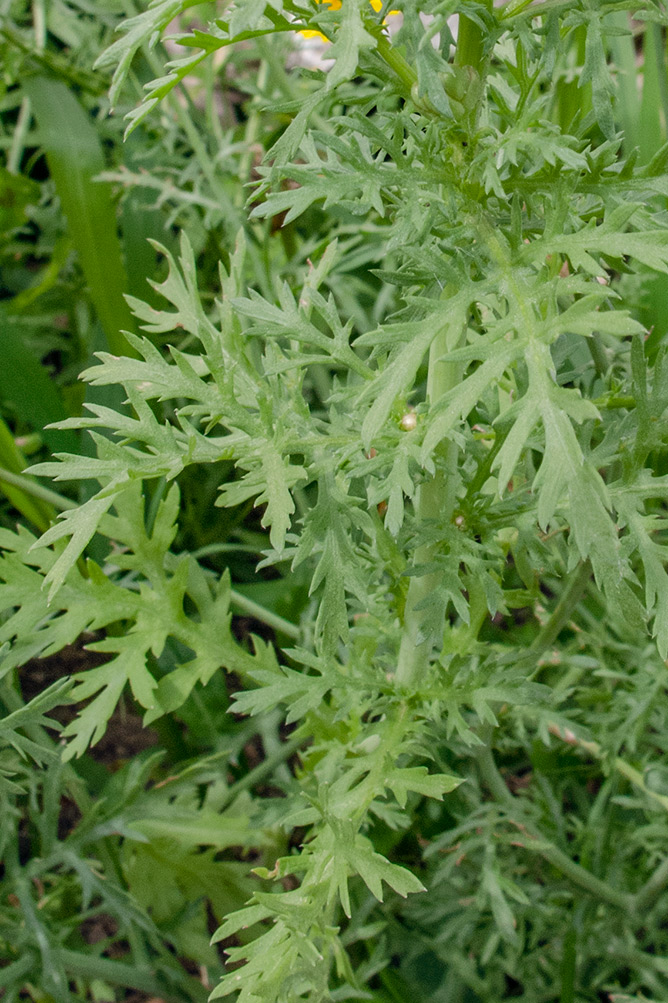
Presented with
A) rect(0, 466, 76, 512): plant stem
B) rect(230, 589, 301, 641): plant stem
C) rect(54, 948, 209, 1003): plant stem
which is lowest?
rect(54, 948, 209, 1003): plant stem

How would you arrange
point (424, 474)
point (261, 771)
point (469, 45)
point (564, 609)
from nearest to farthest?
point (469, 45) < point (424, 474) < point (564, 609) < point (261, 771)

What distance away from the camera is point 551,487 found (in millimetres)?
505

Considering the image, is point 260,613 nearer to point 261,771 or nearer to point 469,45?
point 261,771

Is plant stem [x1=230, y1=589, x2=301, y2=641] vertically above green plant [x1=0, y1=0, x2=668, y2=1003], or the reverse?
green plant [x1=0, y1=0, x2=668, y2=1003]

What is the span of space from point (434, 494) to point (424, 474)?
38 mm

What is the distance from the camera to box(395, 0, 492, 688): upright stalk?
57cm

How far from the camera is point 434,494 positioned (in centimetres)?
71

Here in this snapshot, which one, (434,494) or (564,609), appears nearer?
(434,494)

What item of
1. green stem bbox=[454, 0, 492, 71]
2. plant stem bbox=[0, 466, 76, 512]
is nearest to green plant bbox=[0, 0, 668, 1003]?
green stem bbox=[454, 0, 492, 71]

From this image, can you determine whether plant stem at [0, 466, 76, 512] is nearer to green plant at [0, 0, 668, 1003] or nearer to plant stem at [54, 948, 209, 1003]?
green plant at [0, 0, 668, 1003]

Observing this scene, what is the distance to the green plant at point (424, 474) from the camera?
0.54 m

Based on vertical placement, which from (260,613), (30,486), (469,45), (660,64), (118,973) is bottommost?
(118,973)

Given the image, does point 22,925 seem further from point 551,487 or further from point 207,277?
point 207,277

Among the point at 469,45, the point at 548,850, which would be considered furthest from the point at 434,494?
the point at 548,850
